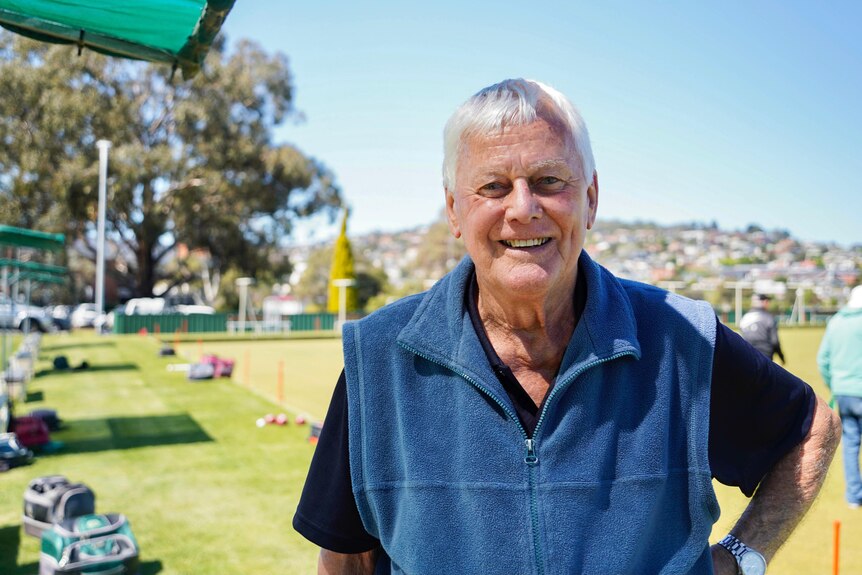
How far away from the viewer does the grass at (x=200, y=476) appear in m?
5.77

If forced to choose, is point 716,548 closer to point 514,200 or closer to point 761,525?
point 761,525

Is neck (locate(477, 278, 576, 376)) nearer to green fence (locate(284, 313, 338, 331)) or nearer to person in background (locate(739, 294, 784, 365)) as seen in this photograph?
person in background (locate(739, 294, 784, 365))

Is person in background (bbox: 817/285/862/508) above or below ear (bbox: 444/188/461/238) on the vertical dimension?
below

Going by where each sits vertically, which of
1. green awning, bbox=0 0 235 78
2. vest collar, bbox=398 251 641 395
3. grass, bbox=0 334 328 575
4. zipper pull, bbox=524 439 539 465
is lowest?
grass, bbox=0 334 328 575

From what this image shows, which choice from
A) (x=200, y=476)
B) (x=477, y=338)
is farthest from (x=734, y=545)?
(x=200, y=476)

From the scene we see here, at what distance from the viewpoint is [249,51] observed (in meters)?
43.5

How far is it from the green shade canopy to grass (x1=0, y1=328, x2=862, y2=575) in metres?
2.65

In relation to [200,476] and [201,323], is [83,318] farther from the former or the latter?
[200,476]

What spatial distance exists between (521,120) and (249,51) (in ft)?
148

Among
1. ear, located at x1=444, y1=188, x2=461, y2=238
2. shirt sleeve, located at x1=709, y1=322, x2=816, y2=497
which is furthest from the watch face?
ear, located at x1=444, y1=188, x2=461, y2=238

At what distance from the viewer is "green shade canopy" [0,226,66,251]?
9.59 meters

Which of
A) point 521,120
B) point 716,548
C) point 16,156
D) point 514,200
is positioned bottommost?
point 716,548

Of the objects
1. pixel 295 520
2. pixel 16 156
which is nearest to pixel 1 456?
pixel 295 520

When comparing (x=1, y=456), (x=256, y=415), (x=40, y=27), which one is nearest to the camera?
(x=40, y=27)
